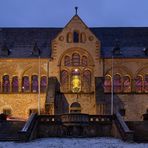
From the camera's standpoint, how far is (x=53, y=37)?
65.8 meters

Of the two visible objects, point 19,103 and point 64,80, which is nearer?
point 19,103

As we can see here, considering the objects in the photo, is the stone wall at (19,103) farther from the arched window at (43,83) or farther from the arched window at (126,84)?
the arched window at (126,84)

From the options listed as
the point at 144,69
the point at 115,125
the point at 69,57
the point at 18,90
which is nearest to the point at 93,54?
the point at 69,57

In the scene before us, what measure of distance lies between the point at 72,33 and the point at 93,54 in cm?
370

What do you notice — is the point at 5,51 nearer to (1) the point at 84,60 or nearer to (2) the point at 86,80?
(1) the point at 84,60

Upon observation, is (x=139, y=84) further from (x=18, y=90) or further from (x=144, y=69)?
(x=18, y=90)

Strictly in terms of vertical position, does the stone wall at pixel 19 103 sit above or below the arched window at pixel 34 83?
below

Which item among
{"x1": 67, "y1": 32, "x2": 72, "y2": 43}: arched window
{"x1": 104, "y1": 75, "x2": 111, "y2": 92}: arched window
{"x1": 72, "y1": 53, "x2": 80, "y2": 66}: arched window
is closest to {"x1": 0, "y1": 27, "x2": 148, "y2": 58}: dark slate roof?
{"x1": 104, "y1": 75, "x2": 111, "y2": 92}: arched window

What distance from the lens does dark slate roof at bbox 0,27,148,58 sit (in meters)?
62.7

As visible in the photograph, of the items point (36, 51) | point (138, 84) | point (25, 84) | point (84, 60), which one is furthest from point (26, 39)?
point (138, 84)

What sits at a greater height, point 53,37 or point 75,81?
point 53,37

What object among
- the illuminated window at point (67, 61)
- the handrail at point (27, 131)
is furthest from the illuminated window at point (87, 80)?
the handrail at point (27, 131)

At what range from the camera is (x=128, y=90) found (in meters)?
60.2

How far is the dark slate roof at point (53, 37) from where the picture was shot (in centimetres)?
6269
